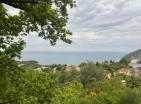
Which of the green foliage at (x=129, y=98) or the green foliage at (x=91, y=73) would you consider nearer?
the green foliage at (x=129, y=98)

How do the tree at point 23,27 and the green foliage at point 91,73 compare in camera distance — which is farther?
the green foliage at point 91,73

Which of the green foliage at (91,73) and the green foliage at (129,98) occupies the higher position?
the green foliage at (91,73)

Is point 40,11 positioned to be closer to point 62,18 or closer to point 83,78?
point 62,18

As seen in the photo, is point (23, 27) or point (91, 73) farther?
point (91, 73)

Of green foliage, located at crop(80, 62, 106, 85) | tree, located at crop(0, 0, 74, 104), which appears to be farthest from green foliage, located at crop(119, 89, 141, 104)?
green foliage, located at crop(80, 62, 106, 85)

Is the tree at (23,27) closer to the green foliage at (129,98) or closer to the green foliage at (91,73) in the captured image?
the green foliage at (129,98)

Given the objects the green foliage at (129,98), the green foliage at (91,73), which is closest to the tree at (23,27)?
the green foliage at (129,98)

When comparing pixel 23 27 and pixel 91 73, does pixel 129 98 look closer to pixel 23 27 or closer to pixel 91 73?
pixel 23 27

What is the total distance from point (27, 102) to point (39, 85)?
88 centimetres

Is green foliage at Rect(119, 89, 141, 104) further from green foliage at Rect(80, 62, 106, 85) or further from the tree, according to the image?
green foliage at Rect(80, 62, 106, 85)

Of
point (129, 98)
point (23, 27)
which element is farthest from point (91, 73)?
point (23, 27)

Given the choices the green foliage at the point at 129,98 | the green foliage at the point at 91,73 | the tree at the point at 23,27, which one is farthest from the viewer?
the green foliage at the point at 91,73

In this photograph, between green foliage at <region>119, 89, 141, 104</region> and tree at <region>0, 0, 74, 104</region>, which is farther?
green foliage at <region>119, 89, 141, 104</region>

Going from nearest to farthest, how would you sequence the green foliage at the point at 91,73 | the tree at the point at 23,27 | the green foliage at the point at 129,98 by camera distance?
the tree at the point at 23,27, the green foliage at the point at 129,98, the green foliage at the point at 91,73
